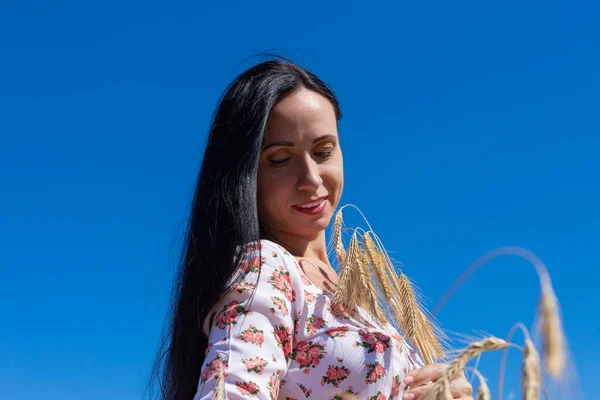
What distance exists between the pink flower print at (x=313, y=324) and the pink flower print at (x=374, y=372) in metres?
0.25

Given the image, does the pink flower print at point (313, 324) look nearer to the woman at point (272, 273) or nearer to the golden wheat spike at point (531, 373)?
the woman at point (272, 273)

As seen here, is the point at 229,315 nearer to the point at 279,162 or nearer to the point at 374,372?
the point at 374,372

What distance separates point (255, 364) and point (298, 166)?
111 cm

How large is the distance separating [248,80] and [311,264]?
3.19 ft

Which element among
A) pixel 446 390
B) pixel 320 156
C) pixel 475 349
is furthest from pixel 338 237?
pixel 446 390

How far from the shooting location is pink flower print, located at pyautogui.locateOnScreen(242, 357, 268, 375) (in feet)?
7.47

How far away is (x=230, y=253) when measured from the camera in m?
2.77

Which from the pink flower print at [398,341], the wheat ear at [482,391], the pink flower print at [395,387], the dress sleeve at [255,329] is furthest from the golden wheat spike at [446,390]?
the pink flower print at [398,341]

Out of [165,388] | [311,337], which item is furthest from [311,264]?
[165,388]

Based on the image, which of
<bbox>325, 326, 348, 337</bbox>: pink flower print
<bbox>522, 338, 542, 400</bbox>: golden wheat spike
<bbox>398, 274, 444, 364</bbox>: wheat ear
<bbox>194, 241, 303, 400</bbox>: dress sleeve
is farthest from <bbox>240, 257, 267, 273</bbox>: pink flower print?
<bbox>522, 338, 542, 400</bbox>: golden wheat spike

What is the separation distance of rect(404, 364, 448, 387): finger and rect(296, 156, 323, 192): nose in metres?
0.98

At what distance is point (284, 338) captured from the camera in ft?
8.36

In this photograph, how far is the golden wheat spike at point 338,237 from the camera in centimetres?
340

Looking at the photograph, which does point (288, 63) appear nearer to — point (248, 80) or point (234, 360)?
point (248, 80)
